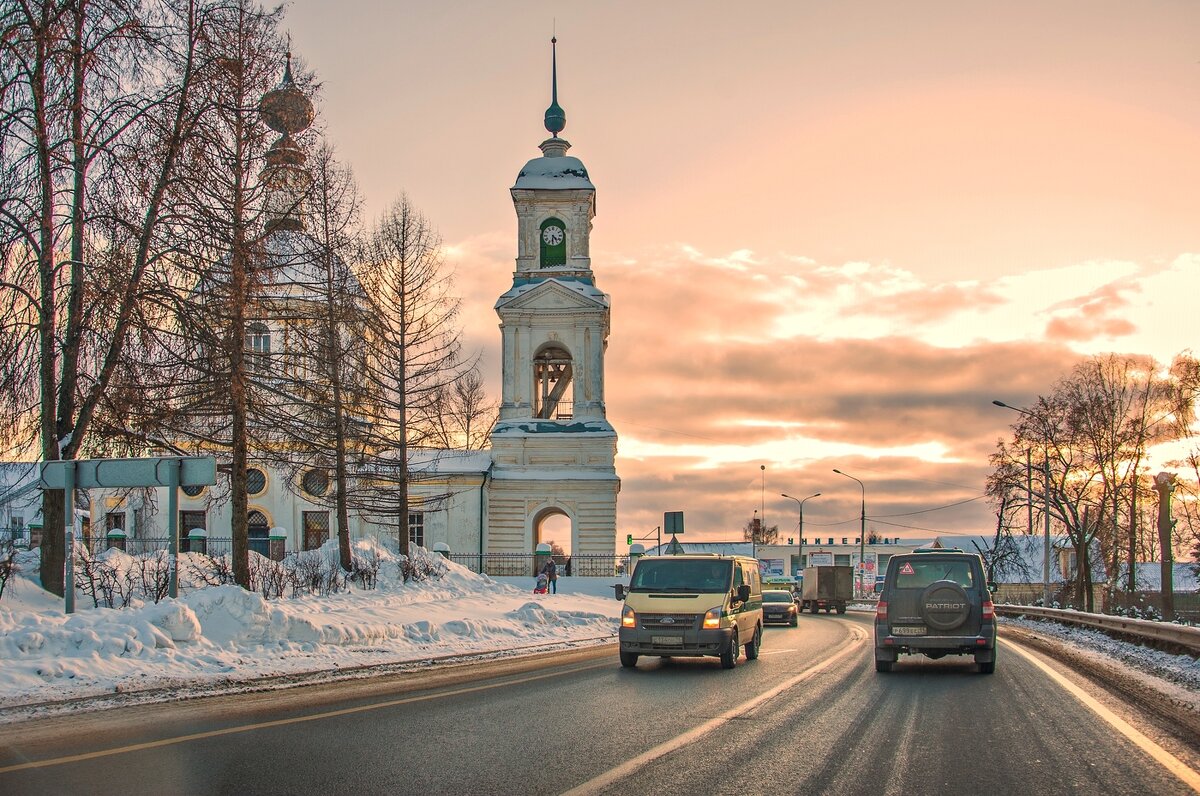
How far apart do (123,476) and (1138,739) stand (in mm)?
13009

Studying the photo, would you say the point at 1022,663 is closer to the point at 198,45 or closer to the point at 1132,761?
the point at 1132,761

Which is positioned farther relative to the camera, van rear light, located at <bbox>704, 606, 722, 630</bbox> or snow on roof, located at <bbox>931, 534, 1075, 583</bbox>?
snow on roof, located at <bbox>931, 534, 1075, 583</bbox>

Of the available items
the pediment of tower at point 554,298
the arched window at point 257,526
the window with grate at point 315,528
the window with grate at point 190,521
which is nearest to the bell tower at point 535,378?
the pediment of tower at point 554,298

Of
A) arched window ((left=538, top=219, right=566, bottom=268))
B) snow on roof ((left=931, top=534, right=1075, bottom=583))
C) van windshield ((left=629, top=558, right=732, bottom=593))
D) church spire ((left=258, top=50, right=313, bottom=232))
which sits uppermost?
arched window ((left=538, top=219, right=566, bottom=268))

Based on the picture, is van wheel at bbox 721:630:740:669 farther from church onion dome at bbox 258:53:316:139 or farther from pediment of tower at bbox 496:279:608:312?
pediment of tower at bbox 496:279:608:312

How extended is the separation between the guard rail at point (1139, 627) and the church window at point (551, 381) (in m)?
26.3

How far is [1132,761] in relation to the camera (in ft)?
27.3

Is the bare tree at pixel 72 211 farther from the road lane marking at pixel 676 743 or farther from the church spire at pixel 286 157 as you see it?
the road lane marking at pixel 676 743

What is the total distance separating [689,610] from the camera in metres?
17.5

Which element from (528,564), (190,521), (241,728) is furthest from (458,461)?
(241,728)

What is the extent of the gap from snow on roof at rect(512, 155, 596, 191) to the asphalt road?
139ft

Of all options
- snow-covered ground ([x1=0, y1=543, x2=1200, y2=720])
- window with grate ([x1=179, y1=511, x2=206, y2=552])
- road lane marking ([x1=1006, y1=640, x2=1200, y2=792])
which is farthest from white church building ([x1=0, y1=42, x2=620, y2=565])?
road lane marking ([x1=1006, y1=640, x2=1200, y2=792])

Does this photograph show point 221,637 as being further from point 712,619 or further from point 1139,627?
point 1139,627

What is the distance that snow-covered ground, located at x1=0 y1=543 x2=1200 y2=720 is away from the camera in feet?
41.2
